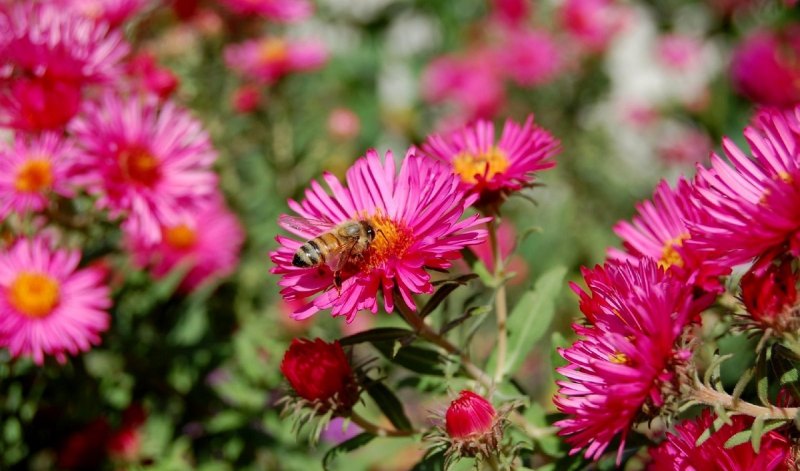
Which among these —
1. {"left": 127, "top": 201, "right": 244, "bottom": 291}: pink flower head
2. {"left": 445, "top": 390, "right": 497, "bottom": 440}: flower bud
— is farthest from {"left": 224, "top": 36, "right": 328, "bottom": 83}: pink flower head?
{"left": 445, "top": 390, "right": 497, "bottom": 440}: flower bud

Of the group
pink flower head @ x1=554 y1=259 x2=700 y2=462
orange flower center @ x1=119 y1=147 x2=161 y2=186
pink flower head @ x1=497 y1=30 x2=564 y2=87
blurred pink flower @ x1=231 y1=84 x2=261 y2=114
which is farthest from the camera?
pink flower head @ x1=497 y1=30 x2=564 y2=87

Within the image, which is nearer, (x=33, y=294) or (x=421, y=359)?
(x=421, y=359)

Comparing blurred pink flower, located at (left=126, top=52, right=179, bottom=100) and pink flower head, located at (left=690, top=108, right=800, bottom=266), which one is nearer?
pink flower head, located at (left=690, top=108, right=800, bottom=266)

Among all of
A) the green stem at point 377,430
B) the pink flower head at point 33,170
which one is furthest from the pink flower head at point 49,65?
the green stem at point 377,430

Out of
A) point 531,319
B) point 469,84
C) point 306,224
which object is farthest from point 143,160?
point 469,84

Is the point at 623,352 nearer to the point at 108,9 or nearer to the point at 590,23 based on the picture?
the point at 108,9

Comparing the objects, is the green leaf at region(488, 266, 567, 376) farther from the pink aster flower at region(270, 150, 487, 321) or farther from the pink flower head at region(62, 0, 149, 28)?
the pink flower head at region(62, 0, 149, 28)

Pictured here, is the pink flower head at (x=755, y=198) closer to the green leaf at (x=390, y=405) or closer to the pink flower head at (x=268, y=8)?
the green leaf at (x=390, y=405)
